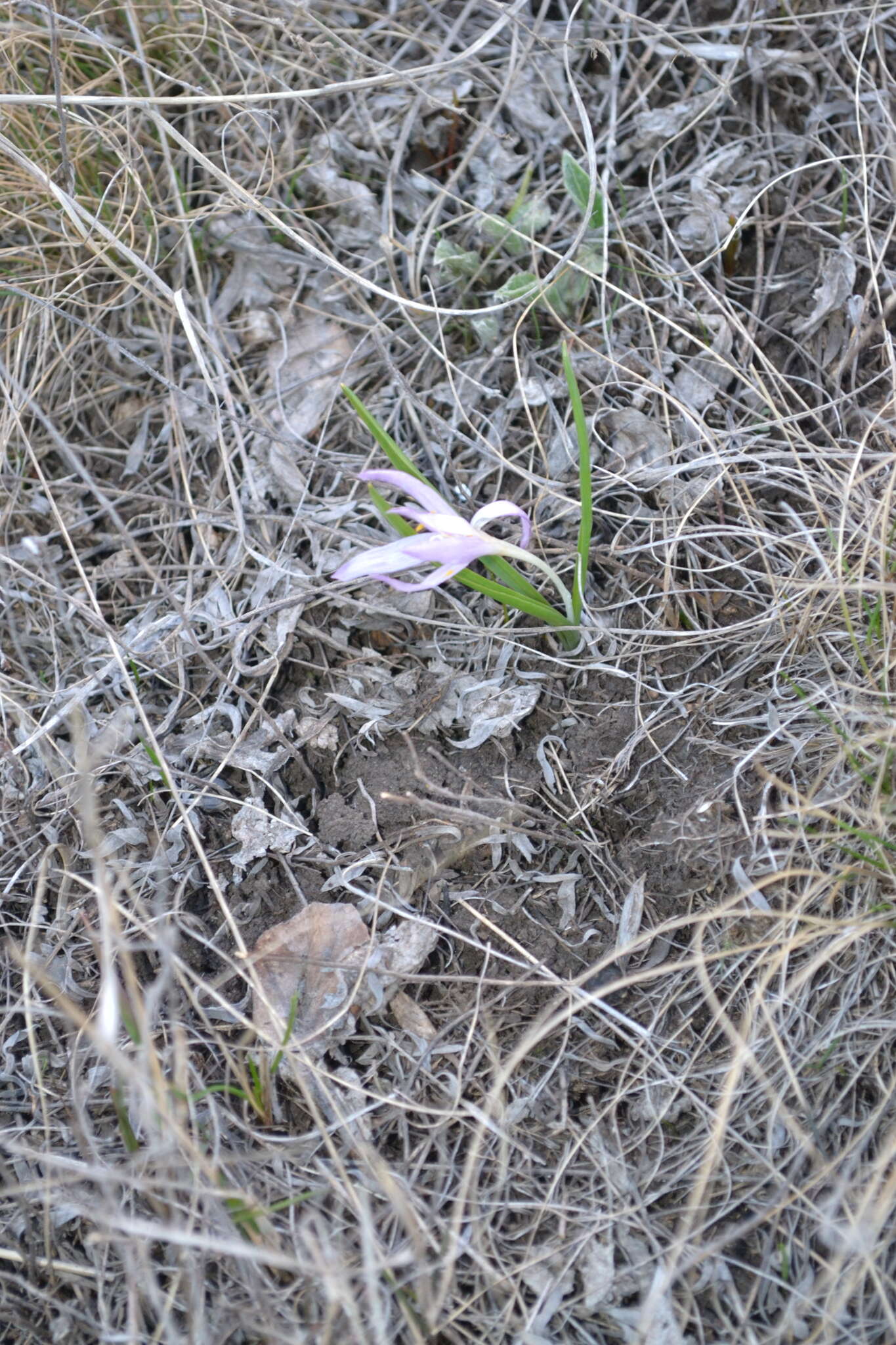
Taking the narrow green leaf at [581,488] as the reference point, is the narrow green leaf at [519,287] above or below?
above

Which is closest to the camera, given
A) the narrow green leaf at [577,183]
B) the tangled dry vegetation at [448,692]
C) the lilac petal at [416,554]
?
the tangled dry vegetation at [448,692]

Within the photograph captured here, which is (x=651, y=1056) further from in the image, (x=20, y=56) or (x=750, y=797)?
(x=20, y=56)

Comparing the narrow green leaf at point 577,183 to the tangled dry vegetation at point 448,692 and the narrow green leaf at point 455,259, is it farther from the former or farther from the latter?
the narrow green leaf at point 455,259

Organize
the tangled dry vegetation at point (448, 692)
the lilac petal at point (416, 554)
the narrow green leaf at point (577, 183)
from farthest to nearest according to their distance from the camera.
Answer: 1. the narrow green leaf at point (577, 183)
2. the lilac petal at point (416, 554)
3. the tangled dry vegetation at point (448, 692)

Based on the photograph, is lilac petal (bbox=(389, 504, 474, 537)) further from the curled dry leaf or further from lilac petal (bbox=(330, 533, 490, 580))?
the curled dry leaf

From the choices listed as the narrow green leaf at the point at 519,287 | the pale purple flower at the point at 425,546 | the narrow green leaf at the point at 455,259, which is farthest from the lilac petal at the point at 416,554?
the narrow green leaf at the point at 455,259

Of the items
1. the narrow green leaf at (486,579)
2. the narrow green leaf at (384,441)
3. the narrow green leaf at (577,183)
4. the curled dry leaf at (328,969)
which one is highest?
the narrow green leaf at (577,183)

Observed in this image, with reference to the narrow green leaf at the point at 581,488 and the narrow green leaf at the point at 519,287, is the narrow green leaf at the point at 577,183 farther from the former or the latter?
the narrow green leaf at the point at 581,488

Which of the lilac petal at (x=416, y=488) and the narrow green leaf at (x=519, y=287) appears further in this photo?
the narrow green leaf at (x=519, y=287)
